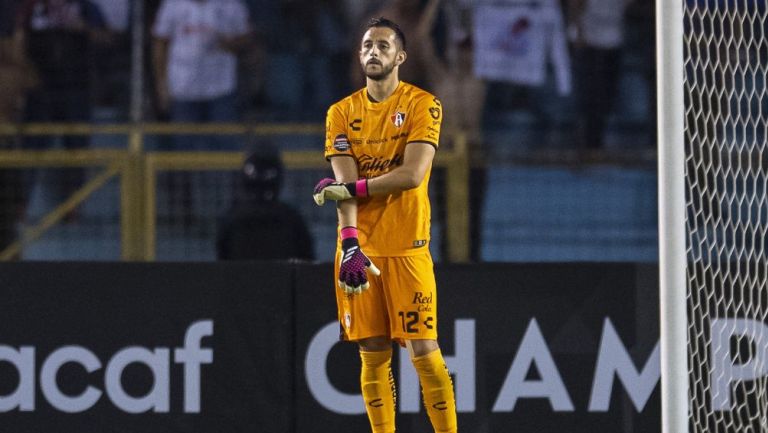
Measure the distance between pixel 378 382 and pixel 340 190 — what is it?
92cm

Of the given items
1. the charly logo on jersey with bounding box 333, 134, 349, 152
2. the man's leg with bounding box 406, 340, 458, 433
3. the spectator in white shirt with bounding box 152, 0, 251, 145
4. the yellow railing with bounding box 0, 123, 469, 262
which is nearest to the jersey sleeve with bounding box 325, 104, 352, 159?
the charly logo on jersey with bounding box 333, 134, 349, 152

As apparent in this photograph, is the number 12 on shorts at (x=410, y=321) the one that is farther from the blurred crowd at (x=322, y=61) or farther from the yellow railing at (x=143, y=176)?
the blurred crowd at (x=322, y=61)

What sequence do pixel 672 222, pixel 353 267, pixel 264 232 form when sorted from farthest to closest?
pixel 264 232 → pixel 353 267 → pixel 672 222

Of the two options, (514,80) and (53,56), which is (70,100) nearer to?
(53,56)

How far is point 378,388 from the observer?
19.2 ft

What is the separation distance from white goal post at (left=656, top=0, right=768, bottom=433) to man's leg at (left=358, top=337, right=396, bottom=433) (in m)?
1.23

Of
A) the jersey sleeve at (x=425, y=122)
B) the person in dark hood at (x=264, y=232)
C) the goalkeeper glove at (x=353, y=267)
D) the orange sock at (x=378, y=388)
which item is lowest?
the orange sock at (x=378, y=388)

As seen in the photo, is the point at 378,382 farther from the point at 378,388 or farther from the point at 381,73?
the point at 381,73

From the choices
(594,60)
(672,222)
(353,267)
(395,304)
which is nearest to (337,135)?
(353,267)

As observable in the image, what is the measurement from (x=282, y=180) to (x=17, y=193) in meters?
1.77

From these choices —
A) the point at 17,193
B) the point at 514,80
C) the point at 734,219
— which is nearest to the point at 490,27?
the point at 514,80

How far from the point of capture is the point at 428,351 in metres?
5.72

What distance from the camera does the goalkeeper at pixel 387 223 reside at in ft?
18.6

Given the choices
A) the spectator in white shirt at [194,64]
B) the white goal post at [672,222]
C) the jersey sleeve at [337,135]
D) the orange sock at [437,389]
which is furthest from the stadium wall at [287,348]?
the spectator in white shirt at [194,64]
